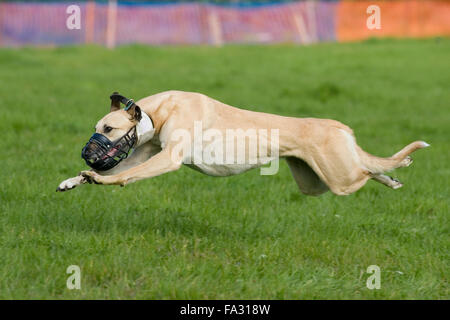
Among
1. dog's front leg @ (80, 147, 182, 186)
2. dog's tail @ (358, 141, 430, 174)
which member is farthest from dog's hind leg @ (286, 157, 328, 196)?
dog's front leg @ (80, 147, 182, 186)

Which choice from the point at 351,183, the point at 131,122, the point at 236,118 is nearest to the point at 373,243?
the point at 351,183

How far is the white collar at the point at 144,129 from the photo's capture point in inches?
190

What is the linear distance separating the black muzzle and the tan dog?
0.06 meters

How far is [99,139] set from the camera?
4680mm

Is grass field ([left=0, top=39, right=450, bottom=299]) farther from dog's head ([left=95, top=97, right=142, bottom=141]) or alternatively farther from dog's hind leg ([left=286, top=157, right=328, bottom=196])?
dog's head ([left=95, top=97, right=142, bottom=141])

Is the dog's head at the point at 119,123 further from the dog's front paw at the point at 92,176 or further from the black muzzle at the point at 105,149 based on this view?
the dog's front paw at the point at 92,176

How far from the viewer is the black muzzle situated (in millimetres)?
4652

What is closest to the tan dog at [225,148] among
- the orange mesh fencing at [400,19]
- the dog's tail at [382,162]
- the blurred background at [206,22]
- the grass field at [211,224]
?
the dog's tail at [382,162]

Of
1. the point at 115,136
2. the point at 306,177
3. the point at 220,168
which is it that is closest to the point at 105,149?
the point at 115,136

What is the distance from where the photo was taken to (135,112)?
15.5ft

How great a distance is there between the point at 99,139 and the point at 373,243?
2690mm
